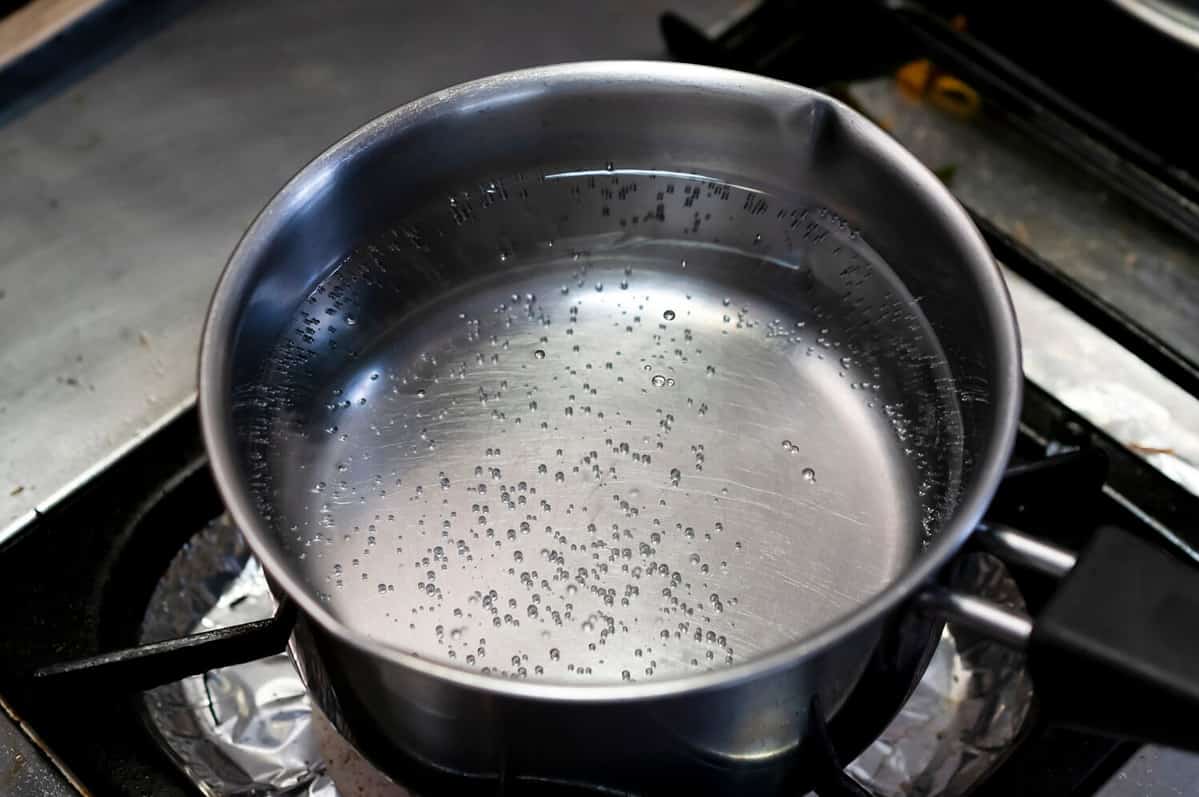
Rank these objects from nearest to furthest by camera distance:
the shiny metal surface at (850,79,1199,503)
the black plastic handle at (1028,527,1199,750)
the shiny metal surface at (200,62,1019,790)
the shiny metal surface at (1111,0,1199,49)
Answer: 1. the black plastic handle at (1028,527,1199,750)
2. the shiny metal surface at (200,62,1019,790)
3. the shiny metal surface at (850,79,1199,503)
4. the shiny metal surface at (1111,0,1199,49)

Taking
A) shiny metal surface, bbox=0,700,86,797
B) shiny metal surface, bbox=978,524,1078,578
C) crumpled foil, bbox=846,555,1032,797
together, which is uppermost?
shiny metal surface, bbox=978,524,1078,578

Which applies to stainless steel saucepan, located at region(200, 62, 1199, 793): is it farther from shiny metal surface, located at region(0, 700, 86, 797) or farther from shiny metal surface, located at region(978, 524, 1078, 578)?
shiny metal surface, located at region(0, 700, 86, 797)

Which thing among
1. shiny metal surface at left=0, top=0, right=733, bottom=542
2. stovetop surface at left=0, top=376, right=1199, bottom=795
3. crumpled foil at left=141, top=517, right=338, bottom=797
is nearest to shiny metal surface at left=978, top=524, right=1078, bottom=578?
stovetop surface at left=0, top=376, right=1199, bottom=795

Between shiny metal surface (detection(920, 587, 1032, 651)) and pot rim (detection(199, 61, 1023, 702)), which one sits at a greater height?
pot rim (detection(199, 61, 1023, 702))

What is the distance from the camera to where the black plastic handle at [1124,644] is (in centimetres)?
36

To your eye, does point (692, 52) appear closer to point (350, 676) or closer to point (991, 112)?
point (991, 112)

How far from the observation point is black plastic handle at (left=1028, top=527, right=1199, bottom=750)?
36 centimetres

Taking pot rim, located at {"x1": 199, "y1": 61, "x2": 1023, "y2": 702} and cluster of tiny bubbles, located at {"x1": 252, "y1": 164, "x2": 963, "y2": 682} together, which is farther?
cluster of tiny bubbles, located at {"x1": 252, "y1": 164, "x2": 963, "y2": 682}

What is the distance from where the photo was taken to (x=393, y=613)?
1.78 feet

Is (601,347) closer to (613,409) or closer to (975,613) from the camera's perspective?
(613,409)

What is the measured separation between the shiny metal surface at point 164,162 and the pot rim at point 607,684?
0.65 ft

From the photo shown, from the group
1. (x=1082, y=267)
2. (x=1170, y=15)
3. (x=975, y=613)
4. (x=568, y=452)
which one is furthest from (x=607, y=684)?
(x=1170, y=15)

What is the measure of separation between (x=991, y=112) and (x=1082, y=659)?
0.62 meters

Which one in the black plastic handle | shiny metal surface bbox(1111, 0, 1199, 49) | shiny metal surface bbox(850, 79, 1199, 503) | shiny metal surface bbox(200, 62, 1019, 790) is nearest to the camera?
the black plastic handle
